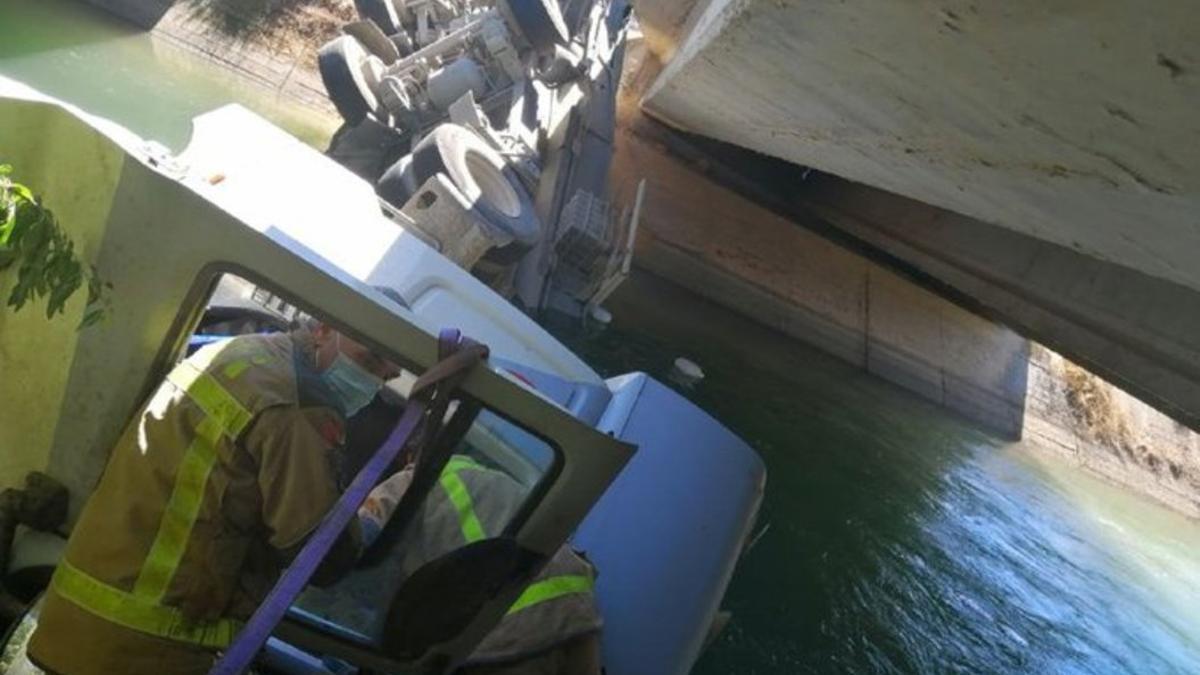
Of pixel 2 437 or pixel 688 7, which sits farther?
pixel 688 7

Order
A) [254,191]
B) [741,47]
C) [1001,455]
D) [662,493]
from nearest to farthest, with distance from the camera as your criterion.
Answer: [662,493] → [741,47] → [254,191] → [1001,455]

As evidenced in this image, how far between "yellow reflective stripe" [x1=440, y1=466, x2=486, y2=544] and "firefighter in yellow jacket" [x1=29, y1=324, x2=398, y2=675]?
0.29 metres

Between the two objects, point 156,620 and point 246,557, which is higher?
point 246,557

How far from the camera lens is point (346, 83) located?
9.68 metres

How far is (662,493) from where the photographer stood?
12.2ft

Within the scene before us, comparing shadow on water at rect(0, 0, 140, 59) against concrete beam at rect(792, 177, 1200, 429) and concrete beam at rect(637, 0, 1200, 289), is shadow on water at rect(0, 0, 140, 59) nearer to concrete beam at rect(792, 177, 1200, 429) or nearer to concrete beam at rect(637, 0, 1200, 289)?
concrete beam at rect(637, 0, 1200, 289)

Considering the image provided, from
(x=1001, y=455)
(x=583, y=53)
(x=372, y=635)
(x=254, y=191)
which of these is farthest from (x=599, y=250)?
(x=1001, y=455)

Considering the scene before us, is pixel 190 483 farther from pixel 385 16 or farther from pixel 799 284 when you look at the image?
pixel 799 284

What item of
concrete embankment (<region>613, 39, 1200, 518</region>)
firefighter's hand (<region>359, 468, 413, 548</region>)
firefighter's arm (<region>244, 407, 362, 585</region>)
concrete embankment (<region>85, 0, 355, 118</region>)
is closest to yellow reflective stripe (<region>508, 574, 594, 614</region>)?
firefighter's hand (<region>359, 468, 413, 548</region>)

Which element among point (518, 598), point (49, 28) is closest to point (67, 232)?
point (518, 598)

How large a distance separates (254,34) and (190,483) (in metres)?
14.0

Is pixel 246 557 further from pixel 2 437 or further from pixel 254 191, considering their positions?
pixel 254 191

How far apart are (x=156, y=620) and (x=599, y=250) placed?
7129 mm

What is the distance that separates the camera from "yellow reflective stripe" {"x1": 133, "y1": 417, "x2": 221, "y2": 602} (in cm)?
201
